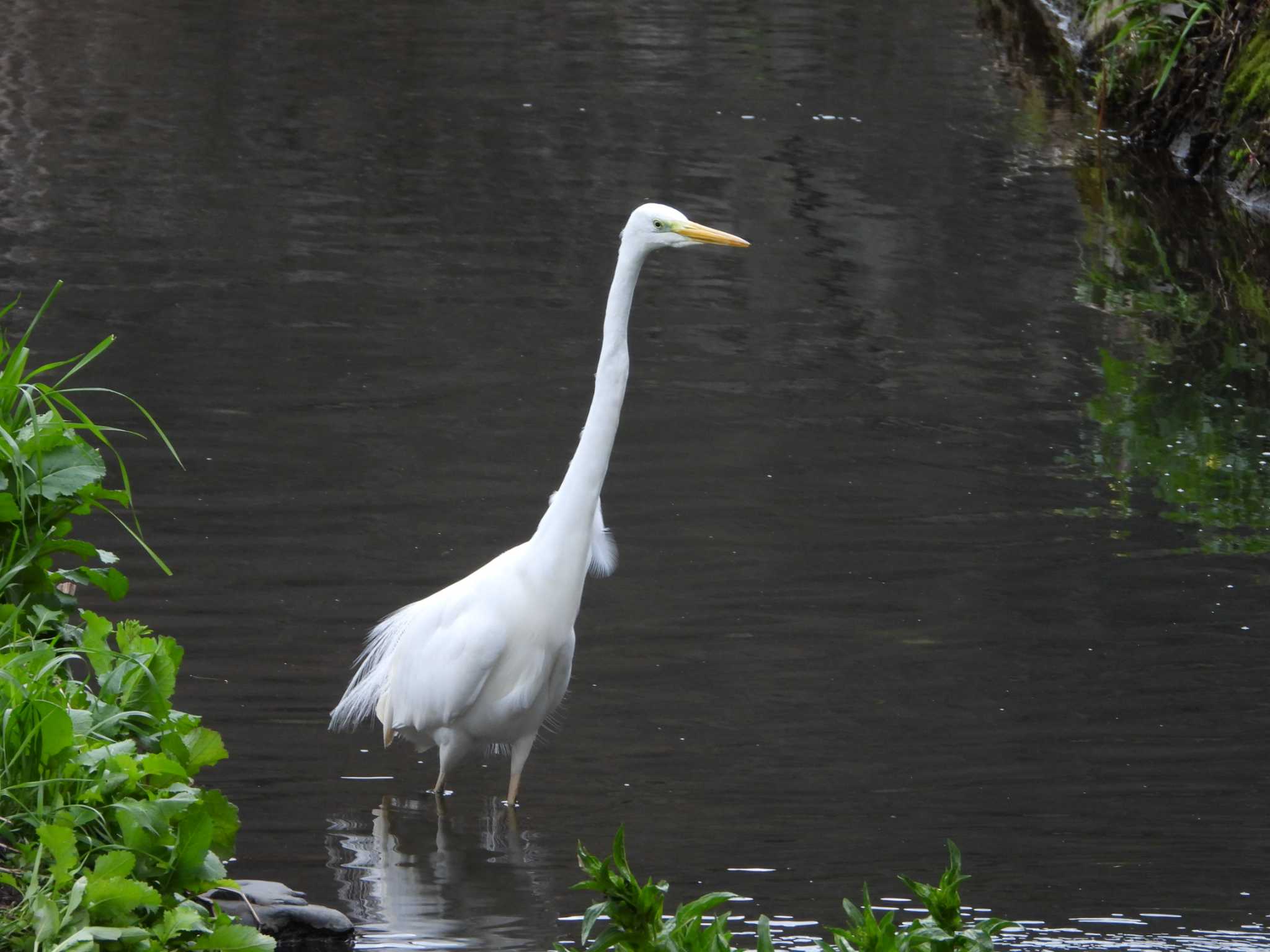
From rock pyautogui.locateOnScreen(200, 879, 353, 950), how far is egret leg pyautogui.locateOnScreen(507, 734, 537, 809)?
93cm

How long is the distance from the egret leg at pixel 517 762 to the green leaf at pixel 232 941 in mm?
1783

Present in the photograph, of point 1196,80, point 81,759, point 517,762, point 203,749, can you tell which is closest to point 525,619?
point 517,762

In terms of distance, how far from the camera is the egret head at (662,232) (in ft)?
15.3

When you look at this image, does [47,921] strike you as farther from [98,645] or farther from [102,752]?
[98,645]

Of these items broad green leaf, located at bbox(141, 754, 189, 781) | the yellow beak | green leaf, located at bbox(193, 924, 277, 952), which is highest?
the yellow beak

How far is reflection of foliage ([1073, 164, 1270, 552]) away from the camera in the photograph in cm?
717

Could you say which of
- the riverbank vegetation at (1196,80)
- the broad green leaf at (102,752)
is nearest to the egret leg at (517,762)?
the broad green leaf at (102,752)

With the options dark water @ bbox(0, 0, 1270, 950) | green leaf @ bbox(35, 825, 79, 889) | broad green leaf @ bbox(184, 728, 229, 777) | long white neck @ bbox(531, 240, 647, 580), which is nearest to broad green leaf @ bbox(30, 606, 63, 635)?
broad green leaf @ bbox(184, 728, 229, 777)

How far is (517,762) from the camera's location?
15.9 ft

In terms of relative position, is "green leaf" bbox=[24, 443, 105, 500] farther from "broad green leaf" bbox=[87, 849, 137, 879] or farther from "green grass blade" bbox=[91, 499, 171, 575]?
"broad green leaf" bbox=[87, 849, 137, 879]

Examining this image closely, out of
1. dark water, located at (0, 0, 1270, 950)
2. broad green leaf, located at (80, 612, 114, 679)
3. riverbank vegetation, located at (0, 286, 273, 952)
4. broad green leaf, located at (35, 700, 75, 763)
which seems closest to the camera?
riverbank vegetation, located at (0, 286, 273, 952)

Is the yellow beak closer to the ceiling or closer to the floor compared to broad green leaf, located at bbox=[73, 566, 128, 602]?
closer to the ceiling

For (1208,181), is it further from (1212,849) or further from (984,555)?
(1212,849)

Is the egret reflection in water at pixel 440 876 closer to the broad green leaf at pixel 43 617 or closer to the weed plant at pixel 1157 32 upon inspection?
the broad green leaf at pixel 43 617
